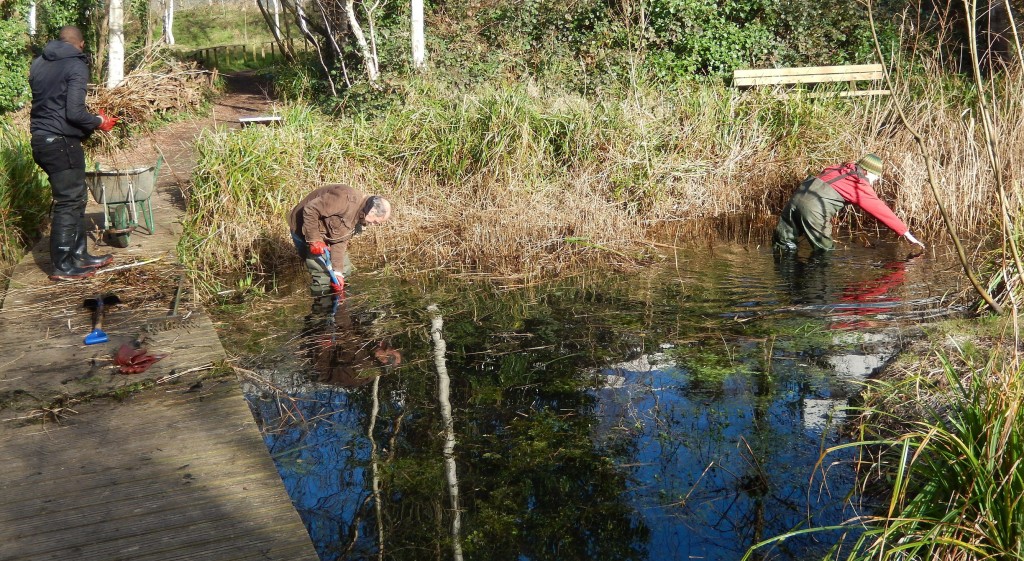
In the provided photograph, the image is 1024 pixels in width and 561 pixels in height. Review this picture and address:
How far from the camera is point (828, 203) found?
348 inches

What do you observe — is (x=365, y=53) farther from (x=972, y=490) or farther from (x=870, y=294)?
(x=972, y=490)

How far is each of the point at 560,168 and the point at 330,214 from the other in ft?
12.6

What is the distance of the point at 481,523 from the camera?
4.28 meters

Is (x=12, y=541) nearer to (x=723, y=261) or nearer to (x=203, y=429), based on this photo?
(x=203, y=429)

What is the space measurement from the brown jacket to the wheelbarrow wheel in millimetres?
1644

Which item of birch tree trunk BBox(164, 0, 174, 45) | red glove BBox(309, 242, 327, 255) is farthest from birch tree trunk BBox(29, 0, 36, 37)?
red glove BBox(309, 242, 327, 255)

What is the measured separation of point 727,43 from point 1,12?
43.0 ft

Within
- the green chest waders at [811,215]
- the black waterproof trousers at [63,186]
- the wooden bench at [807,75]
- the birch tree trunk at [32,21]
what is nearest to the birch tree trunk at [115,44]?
the birch tree trunk at [32,21]

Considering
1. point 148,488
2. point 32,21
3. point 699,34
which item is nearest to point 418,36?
point 699,34

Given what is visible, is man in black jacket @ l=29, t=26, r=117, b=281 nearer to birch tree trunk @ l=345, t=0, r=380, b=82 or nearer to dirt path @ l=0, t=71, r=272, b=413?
dirt path @ l=0, t=71, r=272, b=413

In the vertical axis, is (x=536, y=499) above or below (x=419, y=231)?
below

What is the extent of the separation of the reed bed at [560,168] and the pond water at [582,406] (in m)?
0.89

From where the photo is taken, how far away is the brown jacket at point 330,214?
7438mm

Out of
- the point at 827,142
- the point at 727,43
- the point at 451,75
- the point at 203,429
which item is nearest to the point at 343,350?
the point at 203,429
